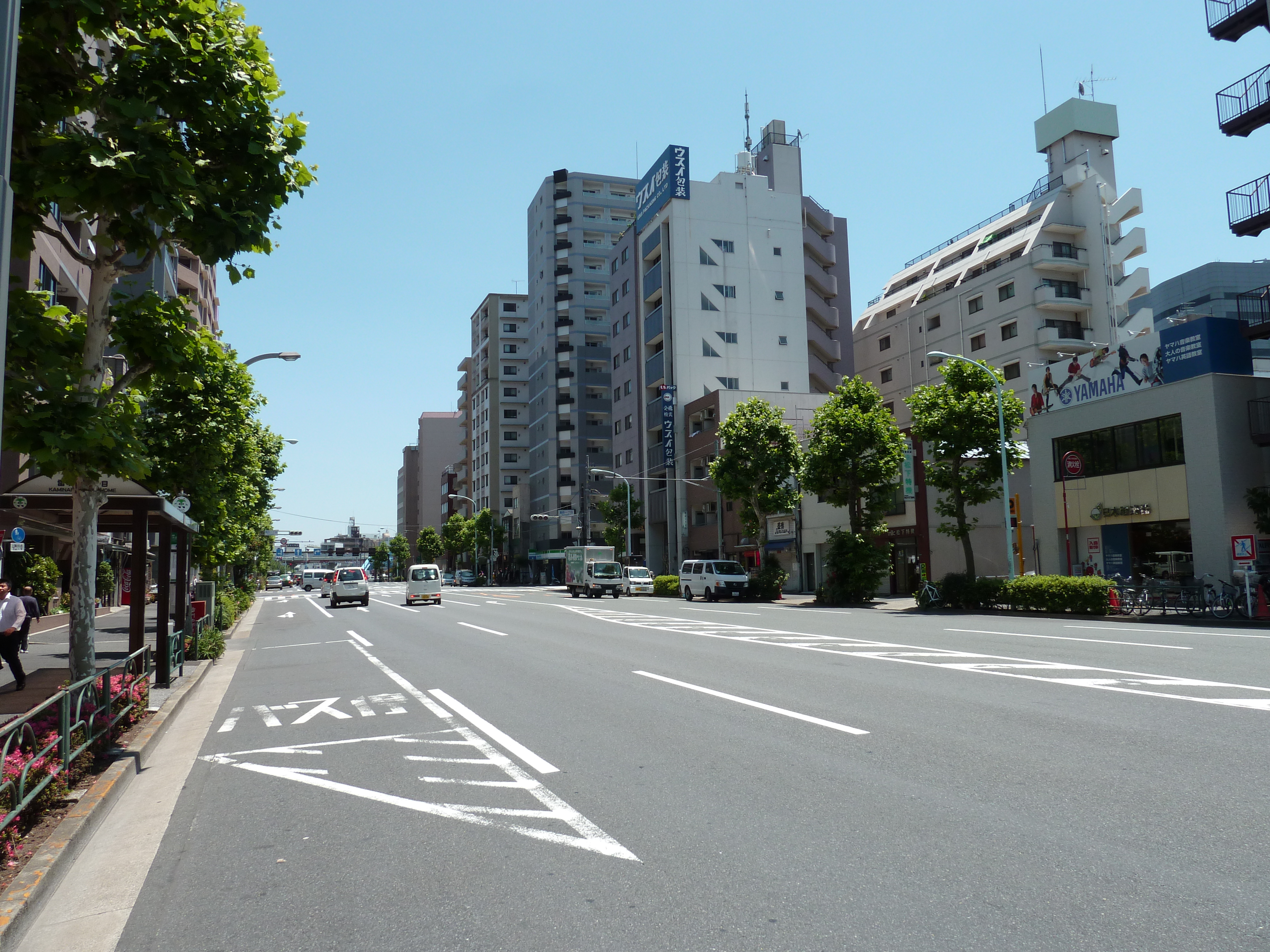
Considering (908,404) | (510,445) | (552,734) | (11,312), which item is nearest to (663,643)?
(552,734)

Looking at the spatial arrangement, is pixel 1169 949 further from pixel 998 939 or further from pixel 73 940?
pixel 73 940

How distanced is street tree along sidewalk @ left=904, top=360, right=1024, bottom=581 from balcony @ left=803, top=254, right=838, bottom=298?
39165mm

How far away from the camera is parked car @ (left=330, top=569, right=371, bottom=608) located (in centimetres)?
4500

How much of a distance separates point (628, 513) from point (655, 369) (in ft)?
38.7

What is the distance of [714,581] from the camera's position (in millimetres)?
42938

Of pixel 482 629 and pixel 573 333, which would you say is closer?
pixel 482 629

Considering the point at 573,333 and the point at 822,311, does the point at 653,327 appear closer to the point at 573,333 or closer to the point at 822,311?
the point at 822,311

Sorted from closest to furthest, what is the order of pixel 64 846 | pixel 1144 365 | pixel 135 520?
1. pixel 64 846
2. pixel 135 520
3. pixel 1144 365

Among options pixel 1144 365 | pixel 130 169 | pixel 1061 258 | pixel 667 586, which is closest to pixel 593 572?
pixel 667 586

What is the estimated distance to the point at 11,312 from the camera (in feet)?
24.2

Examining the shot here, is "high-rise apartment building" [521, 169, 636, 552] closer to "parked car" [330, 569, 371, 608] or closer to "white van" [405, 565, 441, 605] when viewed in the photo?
"parked car" [330, 569, 371, 608]

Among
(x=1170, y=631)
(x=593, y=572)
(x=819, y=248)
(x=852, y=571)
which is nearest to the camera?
(x=1170, y=631)

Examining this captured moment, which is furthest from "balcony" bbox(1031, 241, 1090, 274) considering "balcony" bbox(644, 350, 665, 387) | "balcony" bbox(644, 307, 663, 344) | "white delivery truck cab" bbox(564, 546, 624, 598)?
"white delivery truck cab" bbox(564, 546, 624, 598)

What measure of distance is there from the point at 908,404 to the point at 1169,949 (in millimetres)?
30937
